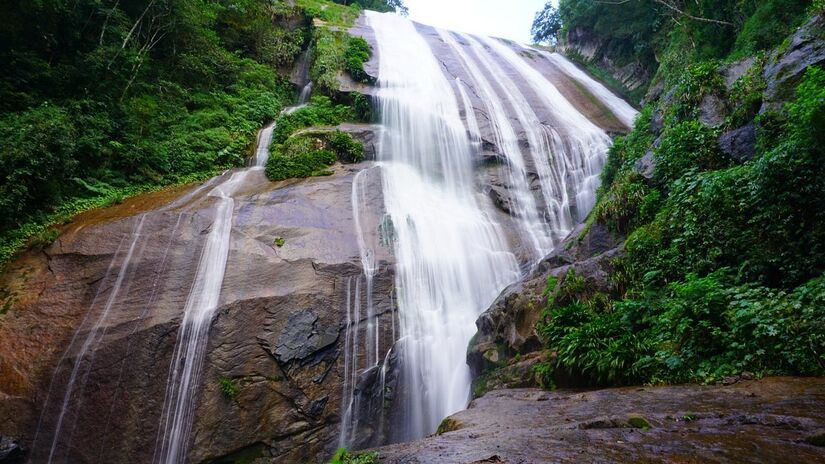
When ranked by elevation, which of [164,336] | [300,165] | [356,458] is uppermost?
[300,165]

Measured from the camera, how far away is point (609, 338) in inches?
228

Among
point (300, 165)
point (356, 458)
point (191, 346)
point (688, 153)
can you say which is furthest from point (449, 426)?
point (300, 165)

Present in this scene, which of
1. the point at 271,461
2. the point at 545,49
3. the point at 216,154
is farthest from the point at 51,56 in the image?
the point at 545,49

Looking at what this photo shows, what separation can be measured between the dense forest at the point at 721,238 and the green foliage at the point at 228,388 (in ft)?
18.5

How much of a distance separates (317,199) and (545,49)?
2430 centimetres

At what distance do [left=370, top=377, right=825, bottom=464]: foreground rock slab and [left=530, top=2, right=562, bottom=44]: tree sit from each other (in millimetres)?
32008

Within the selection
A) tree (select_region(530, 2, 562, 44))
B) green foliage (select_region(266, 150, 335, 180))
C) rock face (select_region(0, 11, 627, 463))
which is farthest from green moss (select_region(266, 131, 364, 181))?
tree (select_region(530, 2, 562, 44))

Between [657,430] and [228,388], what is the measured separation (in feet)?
23.4

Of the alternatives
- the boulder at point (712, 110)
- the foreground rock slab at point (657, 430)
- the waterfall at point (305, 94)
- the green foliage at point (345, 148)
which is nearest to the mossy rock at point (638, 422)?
the foreground rock slab at point (657, 430)

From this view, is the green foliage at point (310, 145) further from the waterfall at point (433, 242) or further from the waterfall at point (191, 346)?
the waterfall at point (191, 346)

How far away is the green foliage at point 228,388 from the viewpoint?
7.64m

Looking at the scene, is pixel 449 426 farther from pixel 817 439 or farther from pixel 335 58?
pixel 335 58

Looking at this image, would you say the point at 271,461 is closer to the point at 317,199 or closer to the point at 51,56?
the point at 317,199

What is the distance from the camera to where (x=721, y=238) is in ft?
20.3
